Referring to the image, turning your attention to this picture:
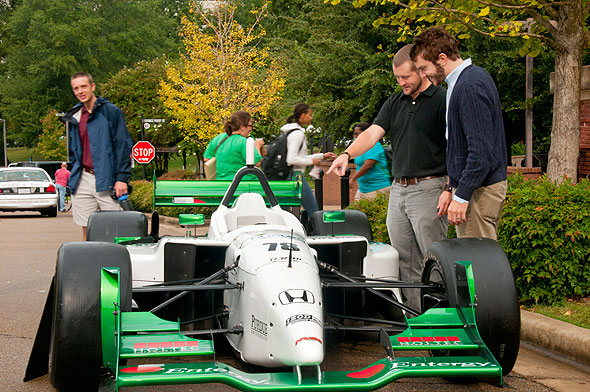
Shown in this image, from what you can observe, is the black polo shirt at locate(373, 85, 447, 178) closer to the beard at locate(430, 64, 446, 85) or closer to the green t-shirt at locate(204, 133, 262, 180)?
the beard at locate(430, 64, 446, 85)

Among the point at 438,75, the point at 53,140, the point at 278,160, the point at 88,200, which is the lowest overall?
the point at 88,200

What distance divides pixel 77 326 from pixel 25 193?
21.0 m

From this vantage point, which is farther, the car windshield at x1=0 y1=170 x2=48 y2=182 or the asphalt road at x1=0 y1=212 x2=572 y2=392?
the car windshield at x1=0 y1=170 x2=48 y2=182

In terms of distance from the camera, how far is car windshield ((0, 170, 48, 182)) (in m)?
24.1

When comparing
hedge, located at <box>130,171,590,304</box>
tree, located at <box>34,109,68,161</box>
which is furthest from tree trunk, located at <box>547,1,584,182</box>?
tree, located at <box>34,109,68,161</box>

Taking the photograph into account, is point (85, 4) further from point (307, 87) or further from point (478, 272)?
point (478, 272)

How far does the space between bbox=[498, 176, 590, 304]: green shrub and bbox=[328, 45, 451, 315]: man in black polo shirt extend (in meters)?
1.14

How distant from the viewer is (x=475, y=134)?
15.7ft

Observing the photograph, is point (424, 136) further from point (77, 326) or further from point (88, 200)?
point (88, 200)

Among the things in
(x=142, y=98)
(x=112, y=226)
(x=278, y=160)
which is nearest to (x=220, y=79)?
(x=142, y=98)

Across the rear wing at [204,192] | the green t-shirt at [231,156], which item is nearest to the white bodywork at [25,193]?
the green t-shirt at [231,156]

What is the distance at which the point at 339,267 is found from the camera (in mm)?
5230

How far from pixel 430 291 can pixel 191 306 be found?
1427 millimetres

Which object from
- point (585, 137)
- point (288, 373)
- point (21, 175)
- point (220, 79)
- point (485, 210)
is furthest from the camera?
point (220, 79)
